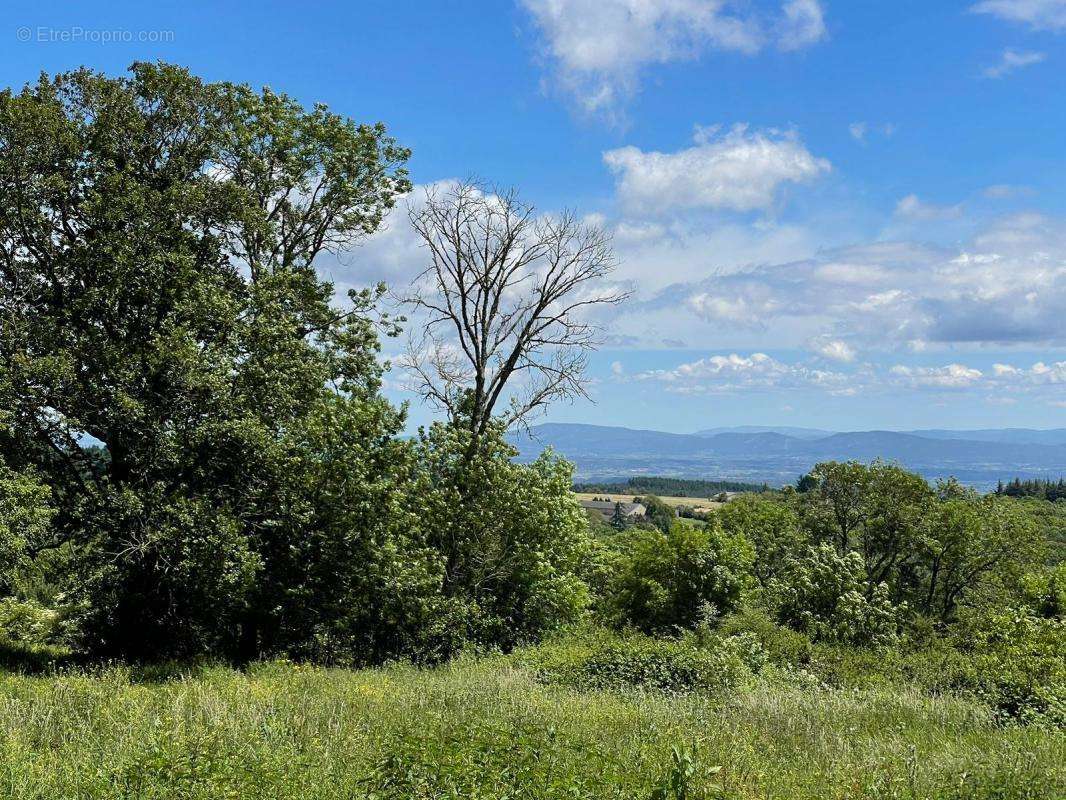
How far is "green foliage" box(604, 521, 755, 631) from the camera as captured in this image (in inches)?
1048

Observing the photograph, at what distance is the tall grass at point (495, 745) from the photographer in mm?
6328

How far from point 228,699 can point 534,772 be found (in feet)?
19.1

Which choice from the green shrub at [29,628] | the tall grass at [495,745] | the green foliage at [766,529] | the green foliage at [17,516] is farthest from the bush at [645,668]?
the green foliage at [766,529]

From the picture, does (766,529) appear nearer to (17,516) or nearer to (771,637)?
(771,637)

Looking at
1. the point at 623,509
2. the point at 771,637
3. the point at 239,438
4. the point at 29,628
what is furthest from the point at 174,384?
the point at 623,509

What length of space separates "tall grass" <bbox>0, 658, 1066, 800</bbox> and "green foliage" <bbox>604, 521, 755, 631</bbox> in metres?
14.4

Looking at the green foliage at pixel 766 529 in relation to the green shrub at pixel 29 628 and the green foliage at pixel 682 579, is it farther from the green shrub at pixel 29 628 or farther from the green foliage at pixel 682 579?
the green shrub at pixel 29 628

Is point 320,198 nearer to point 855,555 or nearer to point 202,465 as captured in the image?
point 202,465

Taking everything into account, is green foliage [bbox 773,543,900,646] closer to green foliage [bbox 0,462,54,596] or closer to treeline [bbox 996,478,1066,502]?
green foliage [bbox 0,462,54,596]

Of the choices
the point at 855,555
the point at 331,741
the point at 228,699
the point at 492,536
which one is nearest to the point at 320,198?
the point at 492,536

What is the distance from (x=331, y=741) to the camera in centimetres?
782

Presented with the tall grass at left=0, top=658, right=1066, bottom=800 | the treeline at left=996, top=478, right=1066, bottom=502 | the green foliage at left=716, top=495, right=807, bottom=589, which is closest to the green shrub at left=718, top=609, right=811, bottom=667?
the tall grass at left=0, top=658, right=1066, bottom=800

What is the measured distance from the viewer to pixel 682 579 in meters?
27.1

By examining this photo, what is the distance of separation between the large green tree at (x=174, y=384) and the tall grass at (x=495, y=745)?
17.8ft
